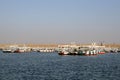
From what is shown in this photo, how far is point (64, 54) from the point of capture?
150750 millimetres

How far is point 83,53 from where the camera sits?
5906 inches

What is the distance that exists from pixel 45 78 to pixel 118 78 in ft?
33.9

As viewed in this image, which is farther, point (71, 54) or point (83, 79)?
point (71, 54)

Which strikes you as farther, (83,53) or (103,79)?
(83,53)

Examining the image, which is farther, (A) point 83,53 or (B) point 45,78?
(A) point 83,53

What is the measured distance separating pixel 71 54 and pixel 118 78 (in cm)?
10156

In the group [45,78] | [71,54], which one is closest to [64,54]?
[71,54]

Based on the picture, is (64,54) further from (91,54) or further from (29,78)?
(29,78)

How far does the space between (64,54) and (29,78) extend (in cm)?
10051

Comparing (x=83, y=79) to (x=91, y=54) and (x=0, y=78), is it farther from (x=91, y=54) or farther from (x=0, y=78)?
(x=91, y=54)

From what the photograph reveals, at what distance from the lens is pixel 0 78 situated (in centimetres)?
5041

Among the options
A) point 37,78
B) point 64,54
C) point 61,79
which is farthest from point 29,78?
point 64,54

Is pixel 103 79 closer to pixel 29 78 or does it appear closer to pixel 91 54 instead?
pixel 29 78

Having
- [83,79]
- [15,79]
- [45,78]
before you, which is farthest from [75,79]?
[15,79]
